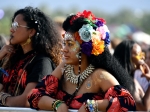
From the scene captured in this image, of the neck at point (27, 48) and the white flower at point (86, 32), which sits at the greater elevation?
the white flower at point (86, 32)

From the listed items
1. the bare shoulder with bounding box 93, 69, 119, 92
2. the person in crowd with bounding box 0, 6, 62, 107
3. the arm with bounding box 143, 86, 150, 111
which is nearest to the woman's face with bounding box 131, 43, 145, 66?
the arm with bounding box 143, 86, 150, 111

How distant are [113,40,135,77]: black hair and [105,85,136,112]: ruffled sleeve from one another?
2.56 metres

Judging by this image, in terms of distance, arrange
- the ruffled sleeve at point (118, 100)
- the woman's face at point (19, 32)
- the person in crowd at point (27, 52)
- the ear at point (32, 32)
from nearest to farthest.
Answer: the ruffled sleeve at point (118, 100) → the person in crowd at point (27, 52) → the woman's face at point (19, 32) → the ear at point (32, 32)

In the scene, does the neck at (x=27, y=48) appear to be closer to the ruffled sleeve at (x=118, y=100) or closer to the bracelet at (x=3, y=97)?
the bracelet at (x=3, y=97)

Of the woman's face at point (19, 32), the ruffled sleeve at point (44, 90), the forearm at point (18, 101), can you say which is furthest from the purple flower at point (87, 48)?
the woman's face at point (19, 32)

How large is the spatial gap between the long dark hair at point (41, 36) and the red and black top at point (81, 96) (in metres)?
0.90

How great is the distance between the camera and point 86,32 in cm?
566

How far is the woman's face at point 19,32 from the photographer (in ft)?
21.9

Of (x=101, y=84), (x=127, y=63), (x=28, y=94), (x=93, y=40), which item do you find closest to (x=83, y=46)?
(x=93, y=40)

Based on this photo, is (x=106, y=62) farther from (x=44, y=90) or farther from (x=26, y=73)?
(x=26, y=73)

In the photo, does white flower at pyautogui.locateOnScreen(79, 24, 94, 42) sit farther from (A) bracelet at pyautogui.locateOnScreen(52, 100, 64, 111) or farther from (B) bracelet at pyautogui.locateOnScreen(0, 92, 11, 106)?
(B) bracelet at pyautogui.locateOnScreen(0, 92, 11, 106)

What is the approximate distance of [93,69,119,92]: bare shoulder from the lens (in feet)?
18.0

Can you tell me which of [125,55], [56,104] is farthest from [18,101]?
[125,55]

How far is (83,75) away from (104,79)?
0.98ft
